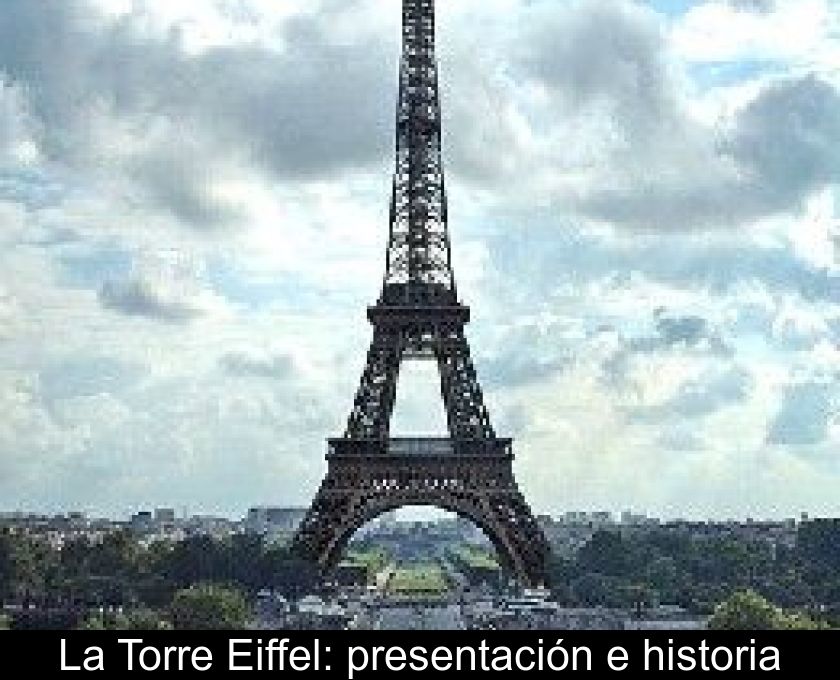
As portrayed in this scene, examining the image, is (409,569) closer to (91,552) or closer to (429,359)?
(91,552)

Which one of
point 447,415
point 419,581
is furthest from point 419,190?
point 419,581

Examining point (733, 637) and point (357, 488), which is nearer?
point (733, 637)

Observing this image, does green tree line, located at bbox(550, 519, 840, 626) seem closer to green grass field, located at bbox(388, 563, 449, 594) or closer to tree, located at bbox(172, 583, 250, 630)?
green grass field, located at bbox(388, 563, 449, 594)

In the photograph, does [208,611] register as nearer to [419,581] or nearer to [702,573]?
[702,573]

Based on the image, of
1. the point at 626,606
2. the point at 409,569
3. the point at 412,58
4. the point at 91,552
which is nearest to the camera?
the point at 412,58

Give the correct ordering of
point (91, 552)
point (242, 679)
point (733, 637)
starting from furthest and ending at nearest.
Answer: point (91, 552)
point (733, 637)
point (242, 679)

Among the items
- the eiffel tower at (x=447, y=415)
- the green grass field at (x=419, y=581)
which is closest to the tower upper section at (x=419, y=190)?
the eiffel tower at (x=447, y=415)

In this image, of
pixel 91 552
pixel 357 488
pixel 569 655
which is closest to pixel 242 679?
pixel 569 655
